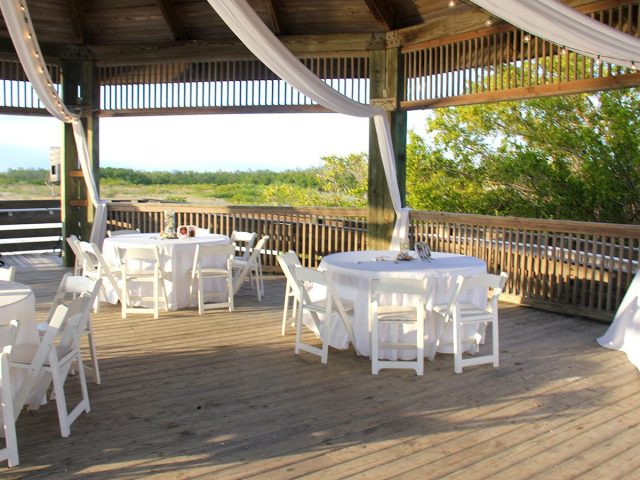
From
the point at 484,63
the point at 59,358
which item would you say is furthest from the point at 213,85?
the point at 59,358

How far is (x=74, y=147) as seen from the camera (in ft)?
35.7

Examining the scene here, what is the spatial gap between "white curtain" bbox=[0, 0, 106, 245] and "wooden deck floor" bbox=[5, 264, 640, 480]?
339cm

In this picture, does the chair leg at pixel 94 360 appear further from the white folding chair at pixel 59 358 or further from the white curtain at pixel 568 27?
the white curtain at pixel 568 27

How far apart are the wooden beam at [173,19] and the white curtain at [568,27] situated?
7038mm

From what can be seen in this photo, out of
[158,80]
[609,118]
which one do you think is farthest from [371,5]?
[609,118]

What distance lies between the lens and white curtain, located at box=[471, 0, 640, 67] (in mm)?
4207

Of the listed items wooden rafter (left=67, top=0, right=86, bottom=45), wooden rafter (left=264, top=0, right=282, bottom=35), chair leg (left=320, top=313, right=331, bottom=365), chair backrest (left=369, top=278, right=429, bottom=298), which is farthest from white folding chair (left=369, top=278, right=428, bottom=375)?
wooden rafter (left=67, top=0, right=86, bottom=45)

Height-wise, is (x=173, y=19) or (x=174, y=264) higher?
(x=173, y=19)

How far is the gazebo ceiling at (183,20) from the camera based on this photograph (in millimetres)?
9445

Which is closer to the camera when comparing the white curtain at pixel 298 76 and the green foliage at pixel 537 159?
the white curtain at pixel 298 76

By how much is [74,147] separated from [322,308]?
6847 millimetres

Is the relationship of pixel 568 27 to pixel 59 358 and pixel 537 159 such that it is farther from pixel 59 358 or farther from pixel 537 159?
pixel 537 159

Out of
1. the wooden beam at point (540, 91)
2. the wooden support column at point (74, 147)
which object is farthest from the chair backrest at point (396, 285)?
the wooden support column at point (74, 147)

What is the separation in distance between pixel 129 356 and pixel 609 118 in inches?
505
